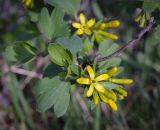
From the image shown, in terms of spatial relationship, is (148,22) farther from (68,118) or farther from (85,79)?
(68,118)

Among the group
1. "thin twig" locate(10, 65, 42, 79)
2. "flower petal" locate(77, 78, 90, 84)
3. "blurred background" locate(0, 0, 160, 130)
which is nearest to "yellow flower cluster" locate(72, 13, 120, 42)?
"flower petal" locate(77, 78, 90, 84)

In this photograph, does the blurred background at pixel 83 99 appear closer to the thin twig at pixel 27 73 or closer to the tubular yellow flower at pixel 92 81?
the thin twig at pixel 27 73

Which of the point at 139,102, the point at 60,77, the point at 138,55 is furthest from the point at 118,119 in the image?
the point at 60,77

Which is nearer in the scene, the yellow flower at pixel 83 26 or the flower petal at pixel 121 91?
the flower petal at pixel 121 91

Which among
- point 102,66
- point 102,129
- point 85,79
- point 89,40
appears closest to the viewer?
point 85,79

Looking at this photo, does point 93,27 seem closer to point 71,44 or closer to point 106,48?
point 106,48

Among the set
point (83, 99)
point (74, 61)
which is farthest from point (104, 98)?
point (83, 99)

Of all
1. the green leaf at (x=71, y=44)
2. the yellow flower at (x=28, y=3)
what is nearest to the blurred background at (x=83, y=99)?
the yellow flower at (x=28, y=3)
